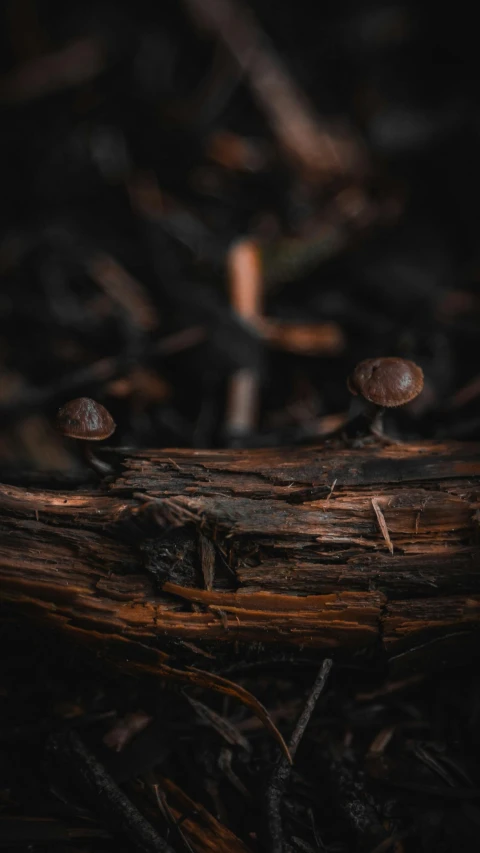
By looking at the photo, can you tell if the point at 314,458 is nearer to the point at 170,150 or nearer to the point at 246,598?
the point at 246,598

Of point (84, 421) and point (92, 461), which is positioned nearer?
point (84, 421)

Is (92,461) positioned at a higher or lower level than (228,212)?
lower

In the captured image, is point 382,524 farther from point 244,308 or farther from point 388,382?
point 244,308

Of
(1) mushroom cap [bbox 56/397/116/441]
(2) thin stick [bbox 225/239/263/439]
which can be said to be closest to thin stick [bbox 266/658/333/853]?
(1) mushroom cap [bbox 56/397/116/441]

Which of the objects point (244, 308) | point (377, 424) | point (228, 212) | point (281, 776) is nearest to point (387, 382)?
point (377, 424)

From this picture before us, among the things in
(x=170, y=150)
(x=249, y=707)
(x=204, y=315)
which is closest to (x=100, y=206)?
(x=170, y=150)

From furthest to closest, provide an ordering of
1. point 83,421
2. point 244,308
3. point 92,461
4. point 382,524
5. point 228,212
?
point 228,212, point 244,308, point 92,461, point 83,421, point 382,524

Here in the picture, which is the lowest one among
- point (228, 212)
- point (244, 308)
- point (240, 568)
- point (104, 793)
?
point (104, 793)

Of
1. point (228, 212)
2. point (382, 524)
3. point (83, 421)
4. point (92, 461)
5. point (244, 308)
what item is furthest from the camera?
point (228, 212)
